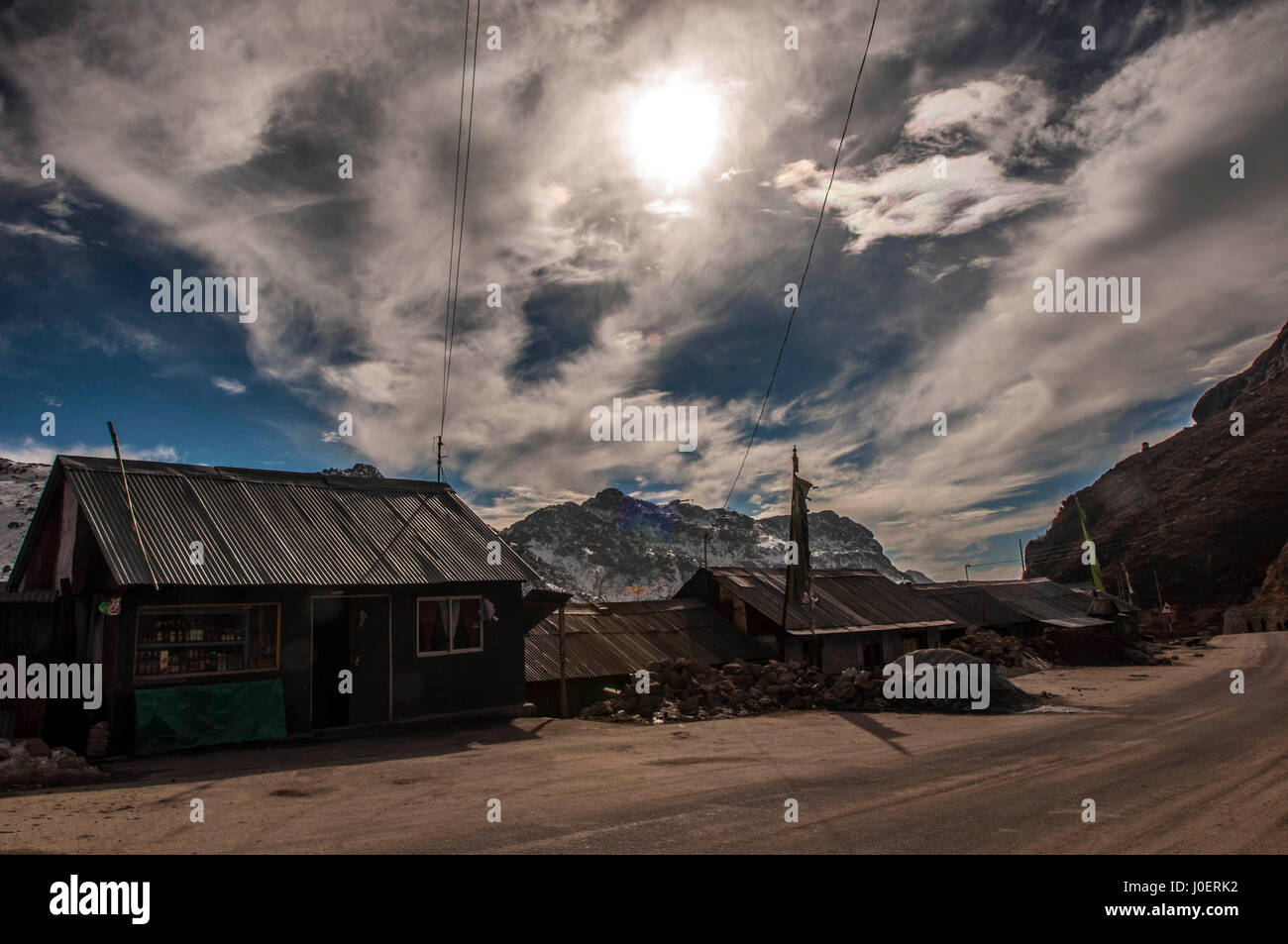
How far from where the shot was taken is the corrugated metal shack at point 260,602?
46.3ft

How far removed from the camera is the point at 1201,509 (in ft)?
341

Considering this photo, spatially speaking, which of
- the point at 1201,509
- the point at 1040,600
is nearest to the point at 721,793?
the point at 1040,600

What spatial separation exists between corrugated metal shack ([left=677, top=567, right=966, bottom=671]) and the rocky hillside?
75236 mm

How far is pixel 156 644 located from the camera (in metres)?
14.3

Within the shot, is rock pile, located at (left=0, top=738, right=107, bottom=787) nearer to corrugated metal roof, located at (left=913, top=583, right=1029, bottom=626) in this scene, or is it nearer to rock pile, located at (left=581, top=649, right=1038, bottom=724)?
rock pile, located at (left=581, top=649, right=1038, bottom=724)

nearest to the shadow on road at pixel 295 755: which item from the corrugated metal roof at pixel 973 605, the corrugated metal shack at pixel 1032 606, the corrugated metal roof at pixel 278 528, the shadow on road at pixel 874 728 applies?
the corrugated metal roof at pixel 278 528

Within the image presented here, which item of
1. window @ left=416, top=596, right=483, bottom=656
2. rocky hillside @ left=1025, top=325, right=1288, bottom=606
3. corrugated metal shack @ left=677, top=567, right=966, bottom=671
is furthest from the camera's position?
rocky hillside @ left=1025, top=325, right=1288, bottom=606

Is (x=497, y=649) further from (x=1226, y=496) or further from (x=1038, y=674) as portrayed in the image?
(x=1226, y=496)

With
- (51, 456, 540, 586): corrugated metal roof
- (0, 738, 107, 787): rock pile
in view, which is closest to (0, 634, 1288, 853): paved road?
(0, 738, 107, 787): rock pile

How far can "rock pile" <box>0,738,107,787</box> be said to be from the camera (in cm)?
1057

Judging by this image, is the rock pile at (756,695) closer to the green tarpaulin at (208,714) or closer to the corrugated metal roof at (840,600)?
the corrugated metal roof at (840,600)

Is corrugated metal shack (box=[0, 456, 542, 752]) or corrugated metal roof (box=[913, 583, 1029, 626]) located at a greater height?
corrugated metal shack (box=[0, 456, 542, 752])

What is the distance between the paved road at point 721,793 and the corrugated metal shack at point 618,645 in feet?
21.6

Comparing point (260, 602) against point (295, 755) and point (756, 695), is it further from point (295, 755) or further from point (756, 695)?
point (756, 695)
